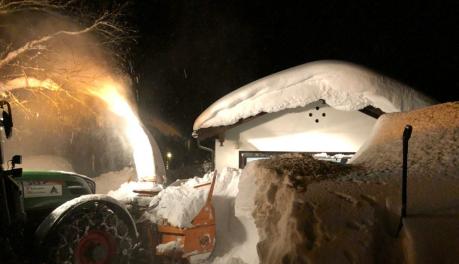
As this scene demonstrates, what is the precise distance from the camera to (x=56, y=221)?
6.09 metres

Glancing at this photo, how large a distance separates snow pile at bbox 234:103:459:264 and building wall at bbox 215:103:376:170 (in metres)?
8.45

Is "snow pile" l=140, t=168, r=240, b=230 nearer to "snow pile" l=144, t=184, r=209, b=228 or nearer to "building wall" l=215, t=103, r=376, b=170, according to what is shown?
"snow pile" l=144, t=184, r=209, b=228

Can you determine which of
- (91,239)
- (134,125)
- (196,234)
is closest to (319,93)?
(196,234)

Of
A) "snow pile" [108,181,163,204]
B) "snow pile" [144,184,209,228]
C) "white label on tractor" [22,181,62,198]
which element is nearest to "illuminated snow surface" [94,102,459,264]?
"snow pile" [144,184,209,228]

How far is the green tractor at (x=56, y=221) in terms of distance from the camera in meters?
5.56

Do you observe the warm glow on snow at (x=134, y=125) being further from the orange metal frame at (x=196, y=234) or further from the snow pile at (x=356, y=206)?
the snow pile at (x=356, y=206)

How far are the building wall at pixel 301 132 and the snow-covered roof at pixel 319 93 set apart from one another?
109 centimetres

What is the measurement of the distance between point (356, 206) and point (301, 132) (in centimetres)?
1018

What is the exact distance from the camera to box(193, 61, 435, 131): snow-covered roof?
11336 millimetres

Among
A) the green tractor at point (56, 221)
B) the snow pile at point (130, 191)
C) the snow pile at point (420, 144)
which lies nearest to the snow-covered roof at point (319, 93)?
the snow pile at point (130, 191)

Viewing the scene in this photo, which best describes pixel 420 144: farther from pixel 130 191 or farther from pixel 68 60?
pixel 68 60

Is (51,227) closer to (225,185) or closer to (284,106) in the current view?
(225,185)

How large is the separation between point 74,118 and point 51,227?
53.8ft

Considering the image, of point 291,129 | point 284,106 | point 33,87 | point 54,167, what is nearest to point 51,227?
point 284,106
